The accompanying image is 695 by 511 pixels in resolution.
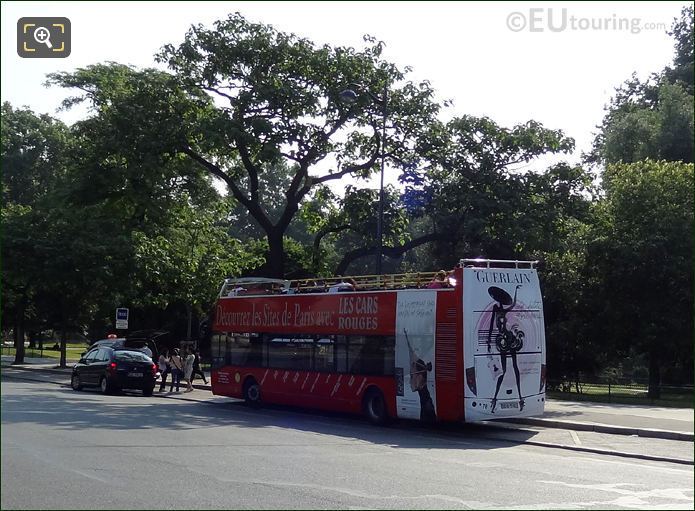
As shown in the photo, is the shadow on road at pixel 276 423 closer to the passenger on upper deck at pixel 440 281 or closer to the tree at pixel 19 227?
the tree at pixel 19 227

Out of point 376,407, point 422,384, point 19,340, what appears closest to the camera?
point 19,340

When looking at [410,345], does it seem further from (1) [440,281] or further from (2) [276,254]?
(2) [276,254]

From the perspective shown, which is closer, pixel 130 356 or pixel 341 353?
pixel 341 353

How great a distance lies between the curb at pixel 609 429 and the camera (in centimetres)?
1750

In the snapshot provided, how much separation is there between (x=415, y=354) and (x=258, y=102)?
12.1 metres

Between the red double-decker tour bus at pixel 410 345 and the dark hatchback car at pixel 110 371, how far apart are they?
5.01 meters

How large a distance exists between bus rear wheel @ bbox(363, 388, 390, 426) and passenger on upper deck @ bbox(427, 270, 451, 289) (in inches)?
114

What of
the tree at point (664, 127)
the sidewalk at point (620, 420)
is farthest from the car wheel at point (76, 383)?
the tree at point (664, 127)

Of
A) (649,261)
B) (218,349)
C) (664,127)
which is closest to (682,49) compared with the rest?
(664,127)

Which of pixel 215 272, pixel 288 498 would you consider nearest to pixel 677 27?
pixel 215 272

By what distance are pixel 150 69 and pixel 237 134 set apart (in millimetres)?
7992

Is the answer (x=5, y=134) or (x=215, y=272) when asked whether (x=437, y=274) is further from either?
(x=215, y=272)

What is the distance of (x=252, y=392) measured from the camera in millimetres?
24281

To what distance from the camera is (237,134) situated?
2652 cm
